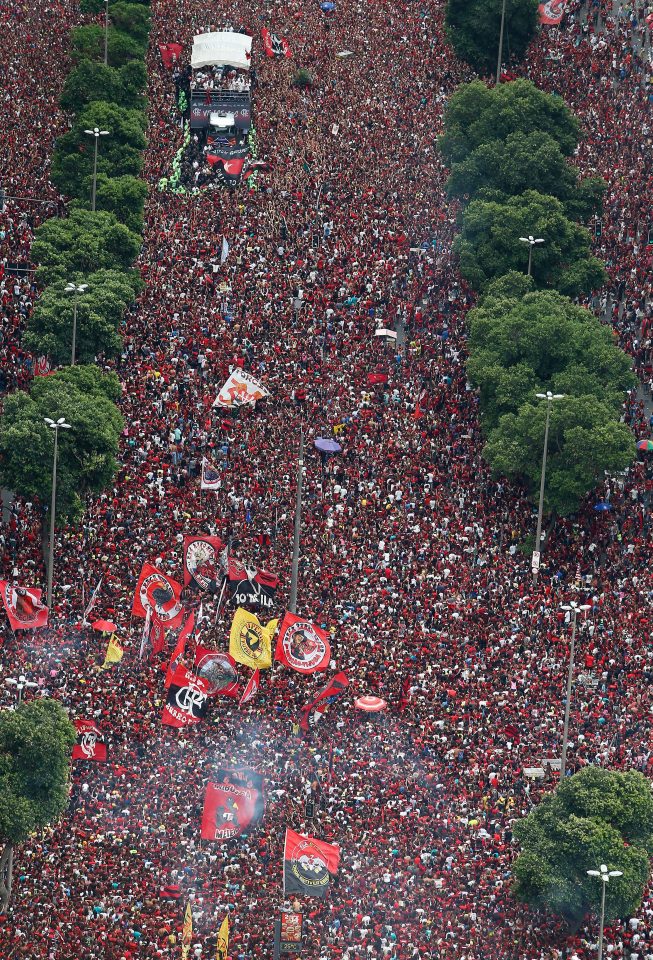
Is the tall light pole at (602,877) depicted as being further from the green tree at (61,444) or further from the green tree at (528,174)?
the green tree at (528,174)

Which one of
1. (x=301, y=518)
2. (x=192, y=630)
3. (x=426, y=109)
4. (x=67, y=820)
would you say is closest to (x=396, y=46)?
(x=426, y=109)

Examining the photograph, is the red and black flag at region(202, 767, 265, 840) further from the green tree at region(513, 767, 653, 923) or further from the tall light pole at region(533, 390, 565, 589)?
the tall light pole at region(533, 390, 565, 589)

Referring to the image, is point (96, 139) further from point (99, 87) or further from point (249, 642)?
point (249, 642)

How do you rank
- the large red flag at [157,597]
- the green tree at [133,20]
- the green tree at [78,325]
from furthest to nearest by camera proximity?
the green tree at [133,20], the green tree at [78,325], the large red flag at [157,597]

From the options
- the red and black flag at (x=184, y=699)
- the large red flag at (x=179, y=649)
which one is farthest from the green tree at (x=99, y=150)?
the red and black flag at (x=184, y=699)

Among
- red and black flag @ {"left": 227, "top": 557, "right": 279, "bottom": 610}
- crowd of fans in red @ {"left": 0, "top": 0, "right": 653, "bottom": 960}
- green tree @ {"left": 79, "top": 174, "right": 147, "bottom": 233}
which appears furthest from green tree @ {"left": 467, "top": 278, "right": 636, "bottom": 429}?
green tree @ {"left": 79, "top": 174, "right": 147, "bottom": 233}

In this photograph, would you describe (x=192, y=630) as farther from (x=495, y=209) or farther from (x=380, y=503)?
(x=495, y=209)
